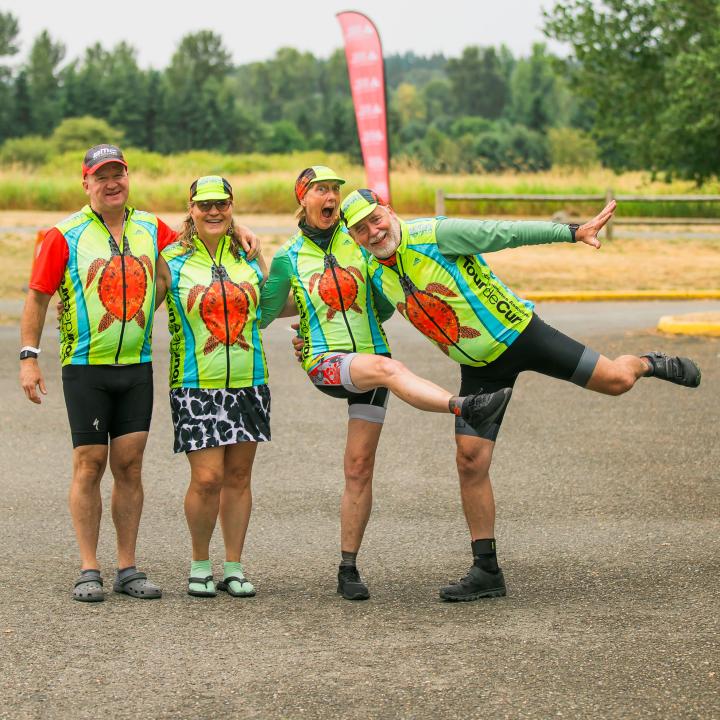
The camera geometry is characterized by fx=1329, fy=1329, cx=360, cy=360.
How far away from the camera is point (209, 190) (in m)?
5.88

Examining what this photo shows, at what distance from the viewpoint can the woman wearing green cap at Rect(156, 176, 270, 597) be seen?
5.87m

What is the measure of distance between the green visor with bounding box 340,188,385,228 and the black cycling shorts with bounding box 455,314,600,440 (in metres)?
0.88

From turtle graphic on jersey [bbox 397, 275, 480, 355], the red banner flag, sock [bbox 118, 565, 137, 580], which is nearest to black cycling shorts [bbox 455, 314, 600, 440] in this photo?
turtle graphic on jersey [bbox 397, 275, 480, 355]

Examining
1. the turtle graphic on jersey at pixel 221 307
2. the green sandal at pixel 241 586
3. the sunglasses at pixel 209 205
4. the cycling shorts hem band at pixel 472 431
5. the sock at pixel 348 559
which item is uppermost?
the sunglasses at pixel 209 205

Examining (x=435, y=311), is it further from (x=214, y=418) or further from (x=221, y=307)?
(x=214, y=418)

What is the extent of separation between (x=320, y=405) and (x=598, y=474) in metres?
3.12

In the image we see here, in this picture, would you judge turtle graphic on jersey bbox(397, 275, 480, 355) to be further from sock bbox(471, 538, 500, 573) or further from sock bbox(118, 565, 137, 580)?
sock bbox(118, 565, 137, 580)

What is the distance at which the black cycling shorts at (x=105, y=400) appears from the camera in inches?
230

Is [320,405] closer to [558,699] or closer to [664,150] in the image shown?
[558,699]

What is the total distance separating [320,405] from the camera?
1088 cm

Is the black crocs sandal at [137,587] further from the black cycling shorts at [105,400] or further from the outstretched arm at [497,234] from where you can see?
the outstretched arm at [497,234]

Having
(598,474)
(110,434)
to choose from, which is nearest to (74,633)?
(110,434)

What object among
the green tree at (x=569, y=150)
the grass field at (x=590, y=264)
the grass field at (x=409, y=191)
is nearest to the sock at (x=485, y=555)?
the grass field at (x=590, y=264)

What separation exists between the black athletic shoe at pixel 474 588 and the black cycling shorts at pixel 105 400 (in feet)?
5.08
